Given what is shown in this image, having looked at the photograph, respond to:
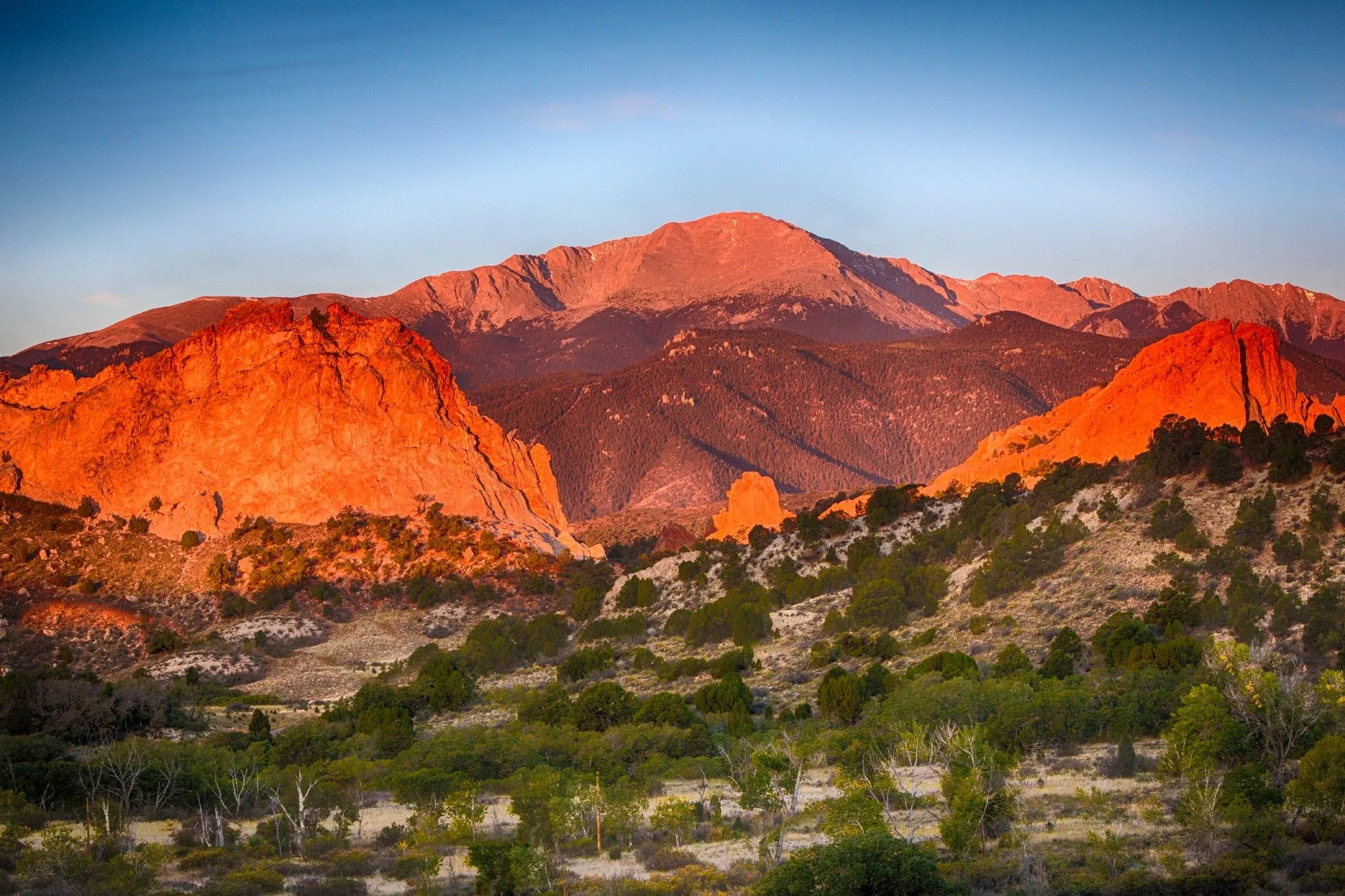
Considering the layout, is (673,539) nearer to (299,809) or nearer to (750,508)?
(750,508)

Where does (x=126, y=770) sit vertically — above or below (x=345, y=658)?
above

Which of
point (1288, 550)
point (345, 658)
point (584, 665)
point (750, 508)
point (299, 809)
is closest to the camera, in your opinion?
point (299, 809)

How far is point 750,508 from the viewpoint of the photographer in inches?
3883

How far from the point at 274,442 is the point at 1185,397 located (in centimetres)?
5964

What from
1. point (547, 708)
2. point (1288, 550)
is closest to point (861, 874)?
point (547, 708)

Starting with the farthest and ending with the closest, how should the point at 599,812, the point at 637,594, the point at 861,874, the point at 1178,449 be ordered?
the point at 637,594
the point at 1178,449
the point at 599,812
the point at 861,874

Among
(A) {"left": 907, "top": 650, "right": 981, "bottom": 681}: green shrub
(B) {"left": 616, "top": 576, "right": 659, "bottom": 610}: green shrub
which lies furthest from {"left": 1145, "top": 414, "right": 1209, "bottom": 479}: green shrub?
(B) {"left": 616, "top": 576, "right": 659, "bottom": 610}: green shrub

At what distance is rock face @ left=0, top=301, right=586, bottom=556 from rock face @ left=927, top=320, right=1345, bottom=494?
107 feet

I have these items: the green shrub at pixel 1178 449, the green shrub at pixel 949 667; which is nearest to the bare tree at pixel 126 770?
the green shrub at pixel 949 667

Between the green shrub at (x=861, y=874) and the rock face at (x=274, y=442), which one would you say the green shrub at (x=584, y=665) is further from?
the green shrub at (x=861, y=874)

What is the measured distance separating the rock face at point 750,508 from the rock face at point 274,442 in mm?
10659

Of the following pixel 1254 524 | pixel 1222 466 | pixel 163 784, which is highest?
pixel 1222 466

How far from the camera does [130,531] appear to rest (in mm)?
93750

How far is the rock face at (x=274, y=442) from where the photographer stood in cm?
9575
